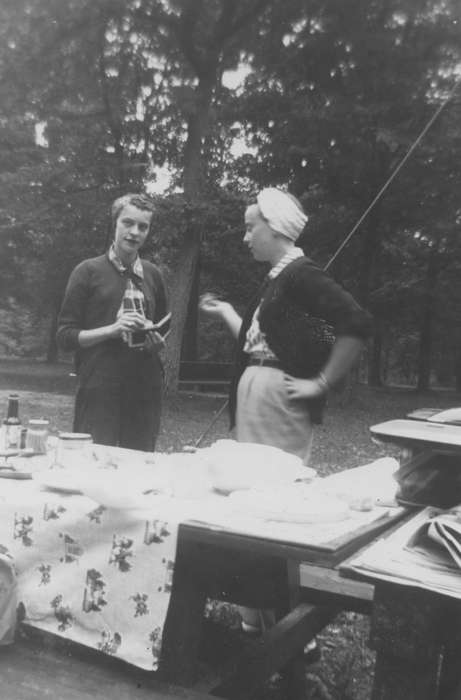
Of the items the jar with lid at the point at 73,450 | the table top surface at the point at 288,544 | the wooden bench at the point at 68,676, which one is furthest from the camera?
the jar with lid at the point at 73,450

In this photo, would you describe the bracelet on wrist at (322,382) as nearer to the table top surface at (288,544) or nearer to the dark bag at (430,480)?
the dark bag at (430,480)

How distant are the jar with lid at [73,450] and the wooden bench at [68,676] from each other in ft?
2.44

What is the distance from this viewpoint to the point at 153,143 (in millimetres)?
15375

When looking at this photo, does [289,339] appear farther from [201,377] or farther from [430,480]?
[201,377]

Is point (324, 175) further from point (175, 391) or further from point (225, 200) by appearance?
point (175, 391)

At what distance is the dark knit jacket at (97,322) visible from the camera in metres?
3.42

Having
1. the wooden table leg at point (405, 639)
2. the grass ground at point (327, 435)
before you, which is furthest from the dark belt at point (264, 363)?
the wooden table leg at point (405, 639)

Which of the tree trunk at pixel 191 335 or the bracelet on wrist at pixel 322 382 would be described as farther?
the tree trunk at pixel 191 335

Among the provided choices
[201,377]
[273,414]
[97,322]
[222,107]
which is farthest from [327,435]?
[273,414]

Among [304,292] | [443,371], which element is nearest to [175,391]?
[304,292]

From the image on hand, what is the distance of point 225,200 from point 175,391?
144 inches

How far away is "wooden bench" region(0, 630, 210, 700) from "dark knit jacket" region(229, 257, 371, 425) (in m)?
1.28

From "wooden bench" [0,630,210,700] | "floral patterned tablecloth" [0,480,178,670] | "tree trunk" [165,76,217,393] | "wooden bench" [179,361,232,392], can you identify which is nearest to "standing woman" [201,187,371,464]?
"floral patterned tablecloth" [0,480,178,670]

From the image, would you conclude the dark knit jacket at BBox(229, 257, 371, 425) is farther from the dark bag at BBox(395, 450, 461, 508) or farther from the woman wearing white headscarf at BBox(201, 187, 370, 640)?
the dark bag at BBox(395, 450, 461, 508)
